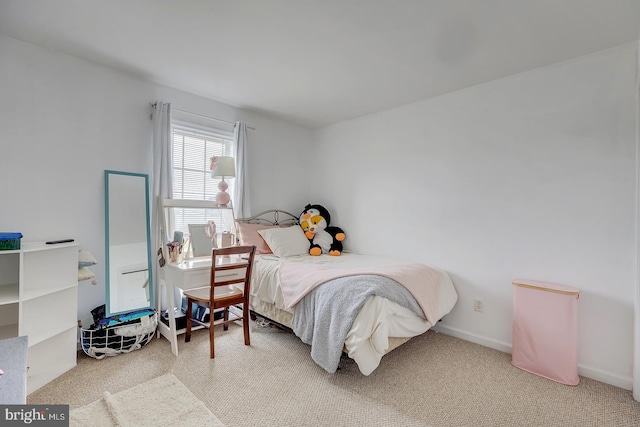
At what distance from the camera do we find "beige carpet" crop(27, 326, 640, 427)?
72.7 inches

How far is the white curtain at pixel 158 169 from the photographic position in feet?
9.78

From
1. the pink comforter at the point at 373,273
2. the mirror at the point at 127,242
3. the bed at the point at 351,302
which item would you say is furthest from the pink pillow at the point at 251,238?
the mirror at the point at 127,242

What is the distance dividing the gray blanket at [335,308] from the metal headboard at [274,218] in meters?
1.65

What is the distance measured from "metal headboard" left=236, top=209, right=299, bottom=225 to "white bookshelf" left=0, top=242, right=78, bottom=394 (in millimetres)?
1797

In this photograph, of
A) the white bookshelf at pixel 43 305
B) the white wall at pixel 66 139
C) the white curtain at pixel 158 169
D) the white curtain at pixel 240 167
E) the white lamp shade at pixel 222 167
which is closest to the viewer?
the white bookshelf at pixel 43 305

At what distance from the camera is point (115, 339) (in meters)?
2.51

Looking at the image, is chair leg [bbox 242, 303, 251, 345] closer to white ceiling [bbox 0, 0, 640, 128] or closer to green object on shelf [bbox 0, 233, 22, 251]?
green object on shelf [bbox 0, 233, 22, 251]

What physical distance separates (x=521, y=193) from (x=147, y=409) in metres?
3.27

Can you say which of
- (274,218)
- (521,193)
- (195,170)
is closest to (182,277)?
(195,170)

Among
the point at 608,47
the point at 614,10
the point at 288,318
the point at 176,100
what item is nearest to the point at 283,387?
the point at 288,318

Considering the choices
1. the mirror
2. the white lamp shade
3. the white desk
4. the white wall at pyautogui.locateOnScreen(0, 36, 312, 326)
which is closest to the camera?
the white wall at pyautogui.locateOnScreen(0, 36, 312, 326)

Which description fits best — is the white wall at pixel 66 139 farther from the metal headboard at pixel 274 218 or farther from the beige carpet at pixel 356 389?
the metal headboard at pixel 274 218

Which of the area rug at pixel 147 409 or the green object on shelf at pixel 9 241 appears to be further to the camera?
the green object on shelf at pixel 9 241

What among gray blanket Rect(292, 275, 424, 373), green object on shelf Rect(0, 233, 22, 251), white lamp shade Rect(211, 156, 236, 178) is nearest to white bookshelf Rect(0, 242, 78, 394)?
green object on shelf Rect(0, 233, 22, 251)
